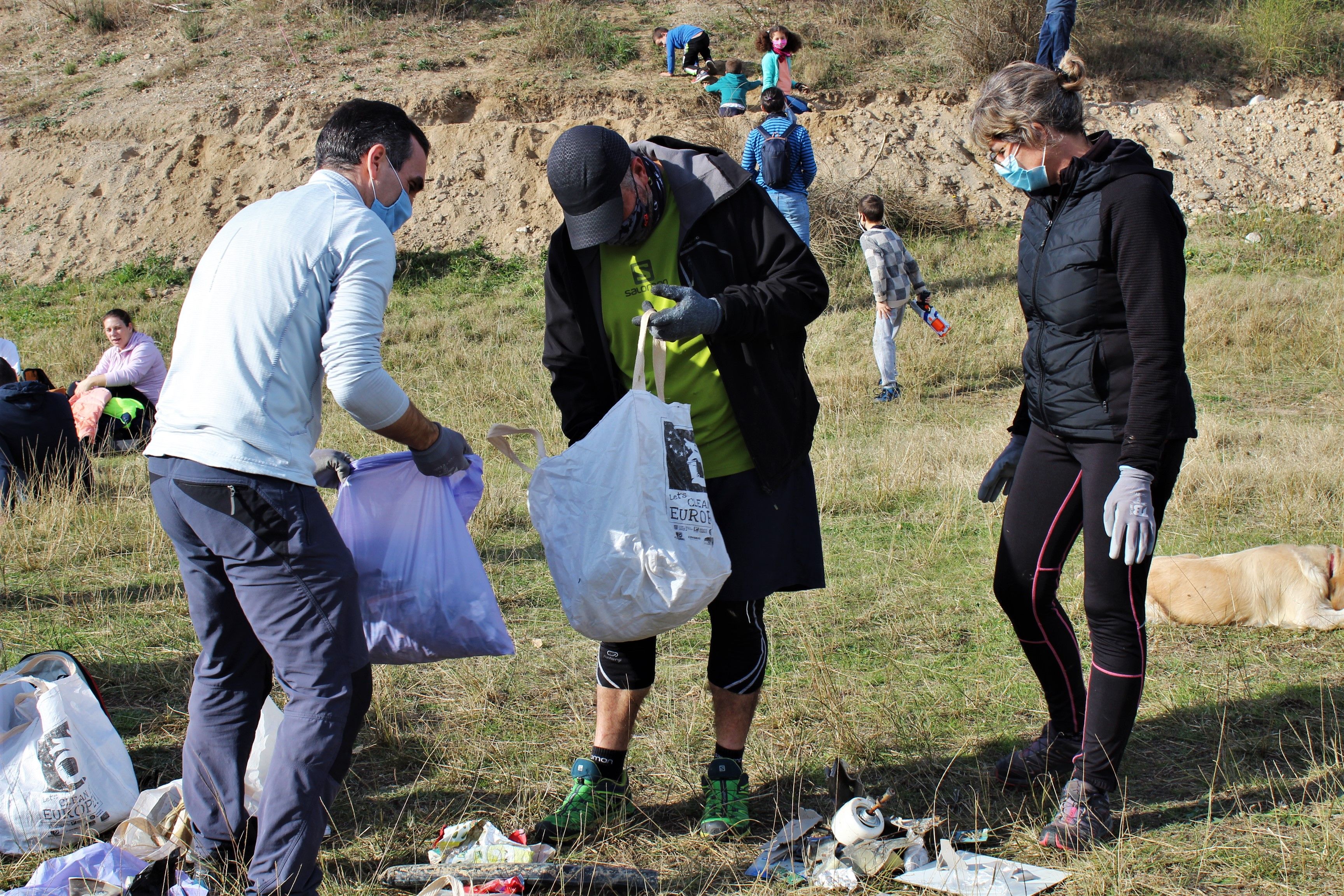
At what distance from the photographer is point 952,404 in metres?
8.13

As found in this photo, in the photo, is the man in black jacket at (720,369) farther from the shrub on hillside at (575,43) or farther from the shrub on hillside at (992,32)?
the shrub on hillside at (575,43)

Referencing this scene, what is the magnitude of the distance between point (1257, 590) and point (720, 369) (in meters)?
Result: 2.62

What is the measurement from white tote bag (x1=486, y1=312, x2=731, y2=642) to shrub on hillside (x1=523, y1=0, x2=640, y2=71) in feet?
55.0

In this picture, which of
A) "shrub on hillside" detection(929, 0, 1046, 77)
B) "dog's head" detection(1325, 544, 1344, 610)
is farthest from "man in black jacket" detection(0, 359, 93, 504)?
"shrub on hillside" detection(929, 0, 1046, 77)

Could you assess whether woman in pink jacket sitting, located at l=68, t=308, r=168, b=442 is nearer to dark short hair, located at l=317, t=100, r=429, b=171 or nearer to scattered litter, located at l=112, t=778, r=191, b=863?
scattered litter, located at l=112, t=778, r=191, b=863

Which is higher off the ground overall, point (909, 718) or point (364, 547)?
point (364, 547)

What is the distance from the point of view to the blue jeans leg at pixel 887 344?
8.15 metres

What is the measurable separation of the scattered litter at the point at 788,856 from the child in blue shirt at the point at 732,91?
14447 millimetres

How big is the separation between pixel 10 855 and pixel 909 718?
2.58 metres

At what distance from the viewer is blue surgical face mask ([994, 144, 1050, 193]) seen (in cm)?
249

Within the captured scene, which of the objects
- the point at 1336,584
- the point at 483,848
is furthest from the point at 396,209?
the point at 1336,584

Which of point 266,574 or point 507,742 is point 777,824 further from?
point 266,574

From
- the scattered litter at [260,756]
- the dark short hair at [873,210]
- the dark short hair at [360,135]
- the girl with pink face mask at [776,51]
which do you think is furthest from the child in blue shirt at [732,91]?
the scattered litter at [260,756]

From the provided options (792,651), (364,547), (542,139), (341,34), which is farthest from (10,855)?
(341,34)
